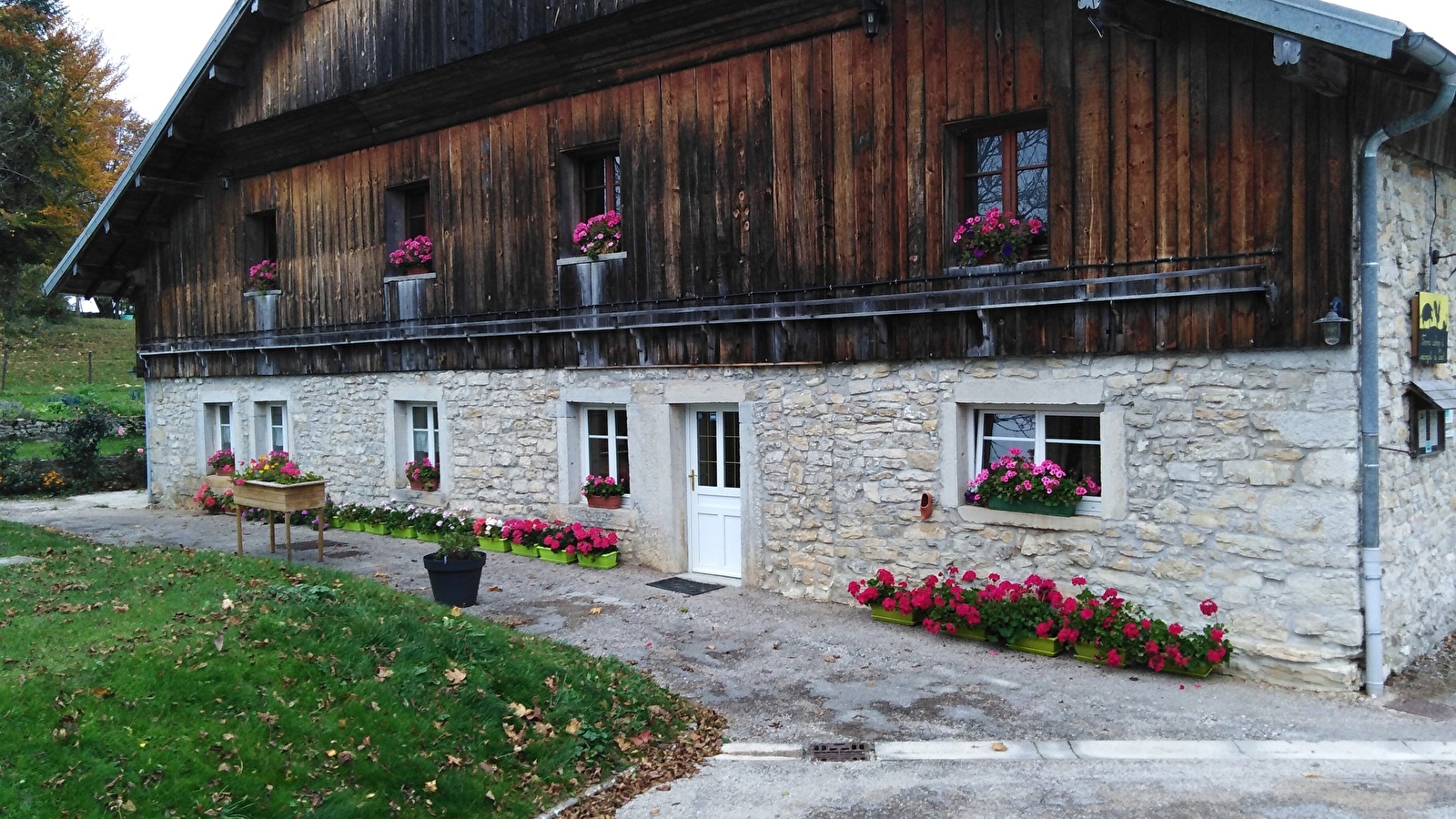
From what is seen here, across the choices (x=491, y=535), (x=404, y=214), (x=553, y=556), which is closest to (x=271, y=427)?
(x=404, y=214)

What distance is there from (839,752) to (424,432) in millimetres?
9516

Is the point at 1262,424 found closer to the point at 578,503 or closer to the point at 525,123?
the point at 578,503

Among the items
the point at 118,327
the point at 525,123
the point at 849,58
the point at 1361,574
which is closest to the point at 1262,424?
the point at 1361,574

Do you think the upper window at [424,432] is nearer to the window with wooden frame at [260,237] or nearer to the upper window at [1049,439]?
the window with wooden frame at [260,237]

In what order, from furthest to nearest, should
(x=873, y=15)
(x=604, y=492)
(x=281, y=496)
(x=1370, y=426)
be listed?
(x=604, y=492), (x=281, y=496), (x=873, y=15), (x=1370, y=426)

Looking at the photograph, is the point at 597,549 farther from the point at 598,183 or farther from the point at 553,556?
the point at 598,183

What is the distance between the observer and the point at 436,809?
4.82 meters

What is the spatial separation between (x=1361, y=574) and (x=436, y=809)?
6.11m

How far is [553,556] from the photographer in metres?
11.5

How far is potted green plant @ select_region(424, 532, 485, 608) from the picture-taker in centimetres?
917

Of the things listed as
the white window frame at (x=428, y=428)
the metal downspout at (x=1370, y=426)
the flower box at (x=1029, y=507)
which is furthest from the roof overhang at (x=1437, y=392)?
the white window frame at (x=428, y=428)

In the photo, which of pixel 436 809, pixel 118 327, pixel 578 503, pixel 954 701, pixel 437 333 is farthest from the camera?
pixel 118 327

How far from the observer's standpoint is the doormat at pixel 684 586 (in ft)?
32.7

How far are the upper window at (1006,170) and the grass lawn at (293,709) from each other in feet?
15.9
